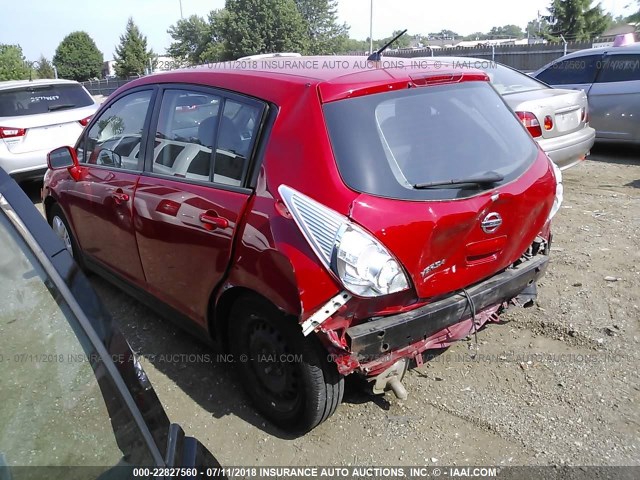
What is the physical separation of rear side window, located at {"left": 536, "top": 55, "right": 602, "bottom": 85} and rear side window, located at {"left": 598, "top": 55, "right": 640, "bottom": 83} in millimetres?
165

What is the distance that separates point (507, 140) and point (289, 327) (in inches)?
65.0

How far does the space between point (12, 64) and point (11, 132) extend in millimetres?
31442

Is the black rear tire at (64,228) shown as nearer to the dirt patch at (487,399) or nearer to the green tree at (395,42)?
the dirt patch at (487,399)

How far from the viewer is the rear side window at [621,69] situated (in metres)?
8.12

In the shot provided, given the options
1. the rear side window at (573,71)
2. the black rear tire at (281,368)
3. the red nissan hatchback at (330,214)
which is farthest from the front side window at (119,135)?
the rear side window at (573,71)

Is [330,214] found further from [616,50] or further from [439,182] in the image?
[616,50]

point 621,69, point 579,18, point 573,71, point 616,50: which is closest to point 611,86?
point 621,69

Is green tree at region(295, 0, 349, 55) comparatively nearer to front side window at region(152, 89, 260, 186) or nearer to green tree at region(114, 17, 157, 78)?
green tree at region(114, 17, 157, 78)

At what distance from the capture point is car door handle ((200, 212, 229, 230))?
2.69 meters

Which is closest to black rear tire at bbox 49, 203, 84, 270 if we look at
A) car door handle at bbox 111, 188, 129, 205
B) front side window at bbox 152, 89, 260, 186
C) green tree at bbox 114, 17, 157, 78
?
car door handle at bbox 111, 188, 129, 205

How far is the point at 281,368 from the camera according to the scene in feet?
8.98

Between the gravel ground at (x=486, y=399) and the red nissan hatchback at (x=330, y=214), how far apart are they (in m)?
0.22

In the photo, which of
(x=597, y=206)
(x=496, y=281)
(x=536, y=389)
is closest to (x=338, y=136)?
(x=496, y=281)

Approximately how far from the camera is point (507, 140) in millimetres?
3086
